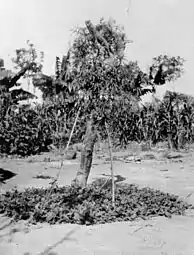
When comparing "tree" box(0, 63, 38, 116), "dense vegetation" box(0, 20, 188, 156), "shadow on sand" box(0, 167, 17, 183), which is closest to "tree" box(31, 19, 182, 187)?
"dense vegetation" box(0, 20, 188, 156)

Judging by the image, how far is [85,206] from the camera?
20.6 feet

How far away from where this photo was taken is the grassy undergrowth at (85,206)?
19.3 ft

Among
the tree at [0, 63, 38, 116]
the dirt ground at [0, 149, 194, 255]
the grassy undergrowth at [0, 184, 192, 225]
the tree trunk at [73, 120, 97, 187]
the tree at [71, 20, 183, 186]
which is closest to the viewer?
the dirt ground at [0, 149, 194, 255]

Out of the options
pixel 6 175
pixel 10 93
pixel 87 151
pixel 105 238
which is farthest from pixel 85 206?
pixel 10 93

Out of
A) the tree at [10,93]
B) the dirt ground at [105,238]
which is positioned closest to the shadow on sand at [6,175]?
the dirt ground at [105,238]

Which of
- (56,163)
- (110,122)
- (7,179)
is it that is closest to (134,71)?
(110,122)

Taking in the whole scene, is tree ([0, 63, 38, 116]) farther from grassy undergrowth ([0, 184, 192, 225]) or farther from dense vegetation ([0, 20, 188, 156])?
grassy undergrowth ([0, 184, 192, 225])

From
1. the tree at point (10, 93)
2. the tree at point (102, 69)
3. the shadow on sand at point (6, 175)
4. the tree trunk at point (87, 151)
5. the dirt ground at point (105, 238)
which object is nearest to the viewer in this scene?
the dirt ground at point (105, 238)

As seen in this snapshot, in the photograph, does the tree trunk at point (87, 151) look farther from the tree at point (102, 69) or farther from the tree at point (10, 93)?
the tree at point (10, 93)

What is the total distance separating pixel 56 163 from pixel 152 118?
803 cm

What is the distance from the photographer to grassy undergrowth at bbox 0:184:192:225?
5.88 metres

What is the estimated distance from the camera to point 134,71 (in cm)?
734

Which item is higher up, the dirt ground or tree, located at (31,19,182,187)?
tree, located at (31,19,182,187)

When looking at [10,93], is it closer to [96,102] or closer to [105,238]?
[96,102]
